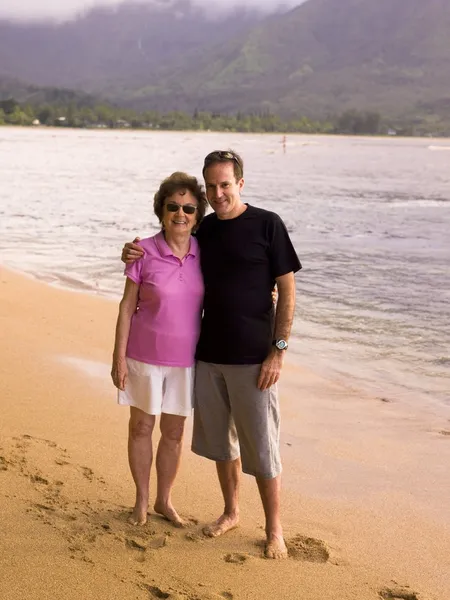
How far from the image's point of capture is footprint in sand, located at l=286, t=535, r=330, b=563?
4.38 metres

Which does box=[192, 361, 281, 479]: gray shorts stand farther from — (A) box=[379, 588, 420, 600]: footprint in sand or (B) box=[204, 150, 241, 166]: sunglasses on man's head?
(B) box=[204, 150, 241, 166]: sunglasses on man's head

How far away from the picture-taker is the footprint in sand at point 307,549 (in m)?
4.38

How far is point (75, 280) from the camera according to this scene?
13.4 m

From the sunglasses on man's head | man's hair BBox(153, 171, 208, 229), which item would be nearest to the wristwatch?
man's hair BBox(153, 171, 208, 229)

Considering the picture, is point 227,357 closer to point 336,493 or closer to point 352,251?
point 336,493

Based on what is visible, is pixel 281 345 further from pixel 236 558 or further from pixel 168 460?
pixel 236 558

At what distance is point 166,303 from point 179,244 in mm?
322

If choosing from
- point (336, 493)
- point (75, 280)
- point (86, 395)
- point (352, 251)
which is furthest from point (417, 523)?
point (352, 251)

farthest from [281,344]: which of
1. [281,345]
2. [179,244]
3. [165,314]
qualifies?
[179,244]

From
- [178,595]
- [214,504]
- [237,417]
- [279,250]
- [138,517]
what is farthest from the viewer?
[214,504]

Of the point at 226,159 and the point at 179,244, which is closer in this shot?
the point at 226,159

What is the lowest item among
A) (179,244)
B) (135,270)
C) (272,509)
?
(272,509)

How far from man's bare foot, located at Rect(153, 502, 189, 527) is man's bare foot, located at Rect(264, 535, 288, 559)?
512mm

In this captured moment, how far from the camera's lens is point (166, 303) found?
4316 millimetres
